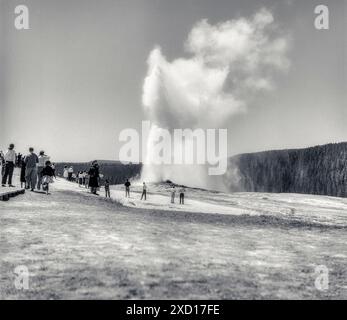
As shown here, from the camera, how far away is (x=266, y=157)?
69438 mm

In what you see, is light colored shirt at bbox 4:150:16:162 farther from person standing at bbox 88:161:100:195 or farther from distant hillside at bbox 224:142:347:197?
distant hillside at bbox 224:142:347:197

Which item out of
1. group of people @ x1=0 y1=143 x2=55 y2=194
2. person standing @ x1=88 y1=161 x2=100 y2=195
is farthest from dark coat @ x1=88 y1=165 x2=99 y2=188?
group of people @ x1=0 y1=143 x2=55 y2=194

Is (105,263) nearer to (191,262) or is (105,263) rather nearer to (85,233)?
Result: (191,262)

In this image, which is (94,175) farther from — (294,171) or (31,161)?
(294,171)

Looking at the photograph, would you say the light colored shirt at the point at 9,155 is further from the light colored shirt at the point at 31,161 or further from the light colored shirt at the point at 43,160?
the light colored shirt at the point at 43,160

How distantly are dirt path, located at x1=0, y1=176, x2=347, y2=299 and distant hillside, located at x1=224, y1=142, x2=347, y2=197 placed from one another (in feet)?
153

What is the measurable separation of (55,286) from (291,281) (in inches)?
116

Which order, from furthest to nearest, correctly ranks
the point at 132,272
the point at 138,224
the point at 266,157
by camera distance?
1. the point at 266,157
2. the point at 138,224
3. the point at 132,272

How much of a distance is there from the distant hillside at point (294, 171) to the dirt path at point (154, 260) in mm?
46756

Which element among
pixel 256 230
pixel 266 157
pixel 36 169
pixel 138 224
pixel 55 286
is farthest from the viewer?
pixel 266 157

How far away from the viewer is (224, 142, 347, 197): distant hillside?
54.6m

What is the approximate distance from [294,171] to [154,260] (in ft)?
193

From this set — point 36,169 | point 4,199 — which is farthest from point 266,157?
point 4,199

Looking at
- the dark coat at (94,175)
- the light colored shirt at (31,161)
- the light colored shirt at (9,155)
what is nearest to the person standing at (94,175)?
the dark coat at (94,175)
